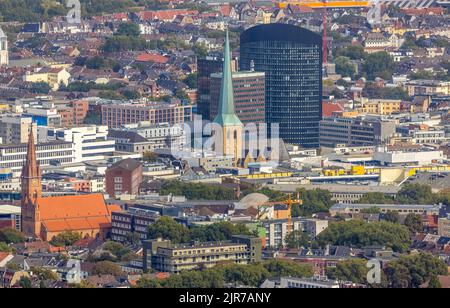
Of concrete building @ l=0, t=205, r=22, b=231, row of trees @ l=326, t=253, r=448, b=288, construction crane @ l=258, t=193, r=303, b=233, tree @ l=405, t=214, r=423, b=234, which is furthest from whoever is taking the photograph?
concrete building @ l=0, t=205, r=22, b=231

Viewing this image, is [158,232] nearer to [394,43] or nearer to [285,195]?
[285,195]

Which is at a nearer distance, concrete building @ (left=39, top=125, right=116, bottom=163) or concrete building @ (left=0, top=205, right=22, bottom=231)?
concrete building @ (left=0, top=205, right=22, bottom=231)

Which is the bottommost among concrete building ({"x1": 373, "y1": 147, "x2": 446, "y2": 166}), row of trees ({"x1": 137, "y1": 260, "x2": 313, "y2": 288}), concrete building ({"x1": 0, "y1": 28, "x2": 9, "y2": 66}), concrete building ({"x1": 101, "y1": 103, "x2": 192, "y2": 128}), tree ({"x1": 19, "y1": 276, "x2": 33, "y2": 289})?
tree ({"x1": 19, "y1": 276, "x2": 33, "y2": 289})

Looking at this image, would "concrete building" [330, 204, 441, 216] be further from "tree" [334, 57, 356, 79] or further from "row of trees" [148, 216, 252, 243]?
"tree" [334, 57, 356, 79]

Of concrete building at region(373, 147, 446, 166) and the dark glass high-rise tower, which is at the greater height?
the dark glass high-rise tower

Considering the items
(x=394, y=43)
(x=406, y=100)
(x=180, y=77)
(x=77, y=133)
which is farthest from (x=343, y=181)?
(x=394, y=43)

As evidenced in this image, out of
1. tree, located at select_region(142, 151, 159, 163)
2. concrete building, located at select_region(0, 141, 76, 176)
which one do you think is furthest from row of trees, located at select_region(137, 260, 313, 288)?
concrete building, located at select_region(0, 141, 76, 176)
